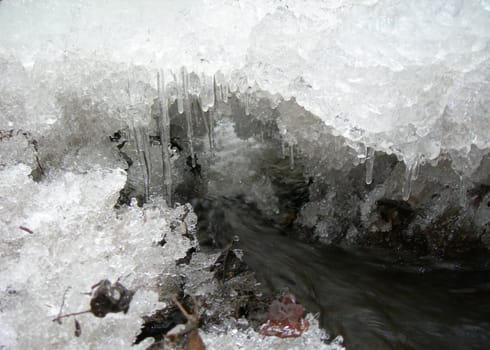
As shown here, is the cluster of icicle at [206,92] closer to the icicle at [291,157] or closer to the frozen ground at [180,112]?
the frozen ground at [180,112]

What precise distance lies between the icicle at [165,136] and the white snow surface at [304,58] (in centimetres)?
6

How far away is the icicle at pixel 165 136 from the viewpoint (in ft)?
8.88

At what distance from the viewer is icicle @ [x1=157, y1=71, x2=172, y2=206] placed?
2.71 m

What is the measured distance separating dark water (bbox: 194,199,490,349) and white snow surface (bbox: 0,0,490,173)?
89 centimetres

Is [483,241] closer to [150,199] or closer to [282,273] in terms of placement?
[282,273]

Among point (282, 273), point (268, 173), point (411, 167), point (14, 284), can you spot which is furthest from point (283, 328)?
point (268, 173)

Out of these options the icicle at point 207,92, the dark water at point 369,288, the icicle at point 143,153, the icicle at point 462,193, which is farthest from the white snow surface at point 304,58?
the dark water at point 369,288

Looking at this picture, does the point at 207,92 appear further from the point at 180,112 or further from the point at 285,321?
the point at 285,321

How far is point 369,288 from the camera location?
2.95m

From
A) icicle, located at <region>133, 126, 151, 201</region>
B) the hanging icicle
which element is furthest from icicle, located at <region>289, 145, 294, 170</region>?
icicle, located at <region>133, 126, 151, 201</region>

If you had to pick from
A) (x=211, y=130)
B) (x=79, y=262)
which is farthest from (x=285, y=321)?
(x=211, y=130)

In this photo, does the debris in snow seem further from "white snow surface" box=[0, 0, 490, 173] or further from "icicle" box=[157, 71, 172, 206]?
"icicle" box=[157, 71, 172, 206]

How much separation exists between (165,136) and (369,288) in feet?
5.14

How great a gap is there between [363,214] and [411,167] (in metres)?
1.12
